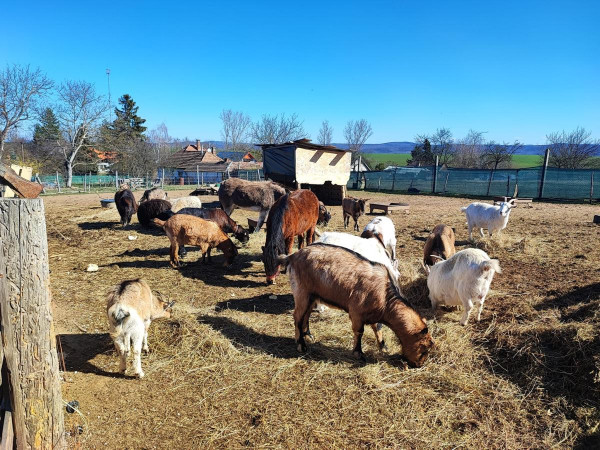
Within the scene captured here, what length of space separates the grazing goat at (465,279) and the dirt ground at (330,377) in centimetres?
34

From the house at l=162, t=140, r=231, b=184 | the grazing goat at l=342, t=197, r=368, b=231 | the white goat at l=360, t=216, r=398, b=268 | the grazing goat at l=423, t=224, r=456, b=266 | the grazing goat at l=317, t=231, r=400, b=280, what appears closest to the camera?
the grazing goat at l=317, t=231, r=400, b=280

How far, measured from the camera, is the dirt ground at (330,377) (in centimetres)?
315

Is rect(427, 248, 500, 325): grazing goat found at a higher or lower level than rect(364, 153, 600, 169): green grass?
lower

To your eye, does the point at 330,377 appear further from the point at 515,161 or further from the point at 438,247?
the point at 515,161

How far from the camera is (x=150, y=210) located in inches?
484

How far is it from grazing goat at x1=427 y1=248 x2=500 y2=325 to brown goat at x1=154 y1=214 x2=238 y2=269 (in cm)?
472

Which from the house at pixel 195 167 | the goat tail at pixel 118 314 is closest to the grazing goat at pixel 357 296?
the goat tail at pixel 118 314

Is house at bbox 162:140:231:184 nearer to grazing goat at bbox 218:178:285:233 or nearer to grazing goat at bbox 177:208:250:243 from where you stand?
grazing goat at bbox 218:178:285:233

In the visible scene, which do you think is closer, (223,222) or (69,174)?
(223,222)

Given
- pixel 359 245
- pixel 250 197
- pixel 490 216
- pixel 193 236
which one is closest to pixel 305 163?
pixel 250 197

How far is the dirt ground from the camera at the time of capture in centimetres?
315

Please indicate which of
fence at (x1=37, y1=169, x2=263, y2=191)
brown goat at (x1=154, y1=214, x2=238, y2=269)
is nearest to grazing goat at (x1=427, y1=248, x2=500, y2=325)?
brown goat at (x1=154, y1=214, x2=238, y2=269)

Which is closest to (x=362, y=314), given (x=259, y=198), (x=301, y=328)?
(x=301, y=328)

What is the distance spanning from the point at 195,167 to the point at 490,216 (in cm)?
4911
